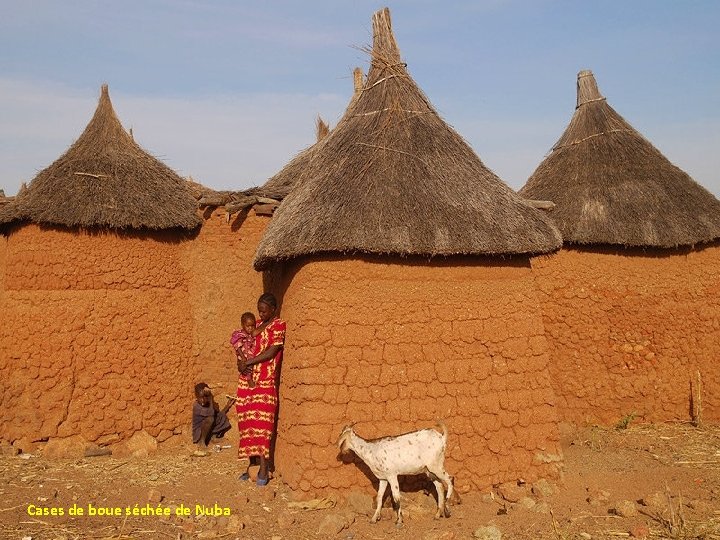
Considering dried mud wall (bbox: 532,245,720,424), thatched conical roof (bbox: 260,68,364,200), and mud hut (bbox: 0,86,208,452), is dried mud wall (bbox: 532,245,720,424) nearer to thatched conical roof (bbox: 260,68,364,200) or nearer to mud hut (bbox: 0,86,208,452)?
thatched conical roof (bbox: 260,68,364,200)

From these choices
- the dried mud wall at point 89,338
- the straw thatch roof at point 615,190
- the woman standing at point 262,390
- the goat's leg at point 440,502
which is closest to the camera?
the goat's leg at point 440,502

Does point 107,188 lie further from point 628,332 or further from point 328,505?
point 628,332

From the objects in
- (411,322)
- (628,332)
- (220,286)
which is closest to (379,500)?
(411,322)

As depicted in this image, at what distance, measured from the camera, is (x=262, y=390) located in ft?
21.7

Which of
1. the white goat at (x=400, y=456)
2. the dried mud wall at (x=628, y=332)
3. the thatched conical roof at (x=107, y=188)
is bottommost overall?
the white goat at (x=400, y=456)

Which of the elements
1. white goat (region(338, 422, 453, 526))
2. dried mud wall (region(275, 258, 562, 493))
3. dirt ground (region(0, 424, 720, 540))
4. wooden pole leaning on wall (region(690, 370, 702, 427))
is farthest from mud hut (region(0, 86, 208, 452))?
wooden pole leaning on wall (region(690, 370, 702, 427))

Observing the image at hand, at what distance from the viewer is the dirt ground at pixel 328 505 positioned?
5.25 m

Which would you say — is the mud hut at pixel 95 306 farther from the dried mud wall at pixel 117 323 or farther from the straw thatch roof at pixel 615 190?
the straw thatch roof at pixel 615 190

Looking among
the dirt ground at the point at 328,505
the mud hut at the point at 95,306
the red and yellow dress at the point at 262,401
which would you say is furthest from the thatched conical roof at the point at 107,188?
the dirt ground at the point at 328,505

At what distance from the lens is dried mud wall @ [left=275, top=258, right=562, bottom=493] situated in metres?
5.90

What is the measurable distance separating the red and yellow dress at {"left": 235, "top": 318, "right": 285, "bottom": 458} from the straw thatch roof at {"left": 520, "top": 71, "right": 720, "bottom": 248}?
15.5 ft

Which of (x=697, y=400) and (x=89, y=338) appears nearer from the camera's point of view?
(x=89, y=338)

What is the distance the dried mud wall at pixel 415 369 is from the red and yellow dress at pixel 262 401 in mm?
168

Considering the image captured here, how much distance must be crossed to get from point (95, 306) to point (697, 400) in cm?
805
